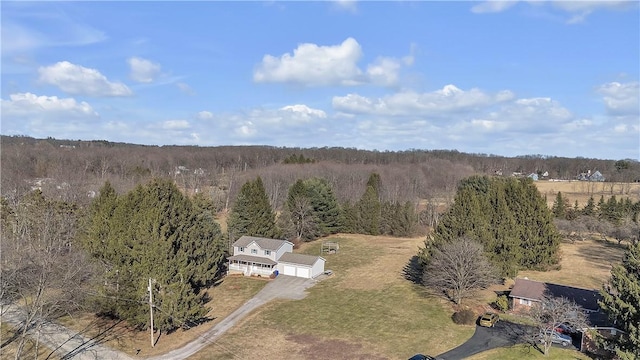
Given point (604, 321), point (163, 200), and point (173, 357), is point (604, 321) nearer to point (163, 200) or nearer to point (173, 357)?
point (173, 357)

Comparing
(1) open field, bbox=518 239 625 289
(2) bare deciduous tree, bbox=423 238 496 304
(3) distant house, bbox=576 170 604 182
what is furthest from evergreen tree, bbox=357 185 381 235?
(3) distant house, bbox=576 170 604 182

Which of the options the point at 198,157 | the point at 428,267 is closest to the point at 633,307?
the point at 428,267

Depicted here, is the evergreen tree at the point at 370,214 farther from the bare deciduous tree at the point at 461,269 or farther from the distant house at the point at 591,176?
the distant house at the point at 591,176

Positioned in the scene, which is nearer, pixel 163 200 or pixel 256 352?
pixel 256 352

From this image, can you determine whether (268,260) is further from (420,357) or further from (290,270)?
(420,357)

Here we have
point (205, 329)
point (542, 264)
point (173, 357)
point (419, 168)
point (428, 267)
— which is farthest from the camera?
point (419, 168)

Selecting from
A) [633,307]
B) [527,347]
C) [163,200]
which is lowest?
[527,347]

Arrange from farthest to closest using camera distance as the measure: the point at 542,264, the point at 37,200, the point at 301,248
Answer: the point at 301,248, the point at 542,264, the point at 37,200

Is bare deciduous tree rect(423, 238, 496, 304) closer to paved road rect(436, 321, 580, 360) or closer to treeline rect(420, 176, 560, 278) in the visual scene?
treeline rect(420, 176, 560, 278)
